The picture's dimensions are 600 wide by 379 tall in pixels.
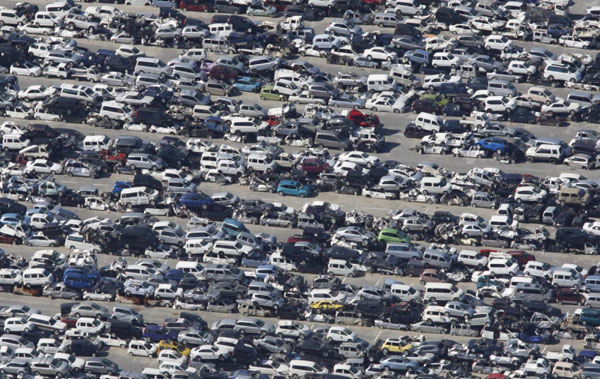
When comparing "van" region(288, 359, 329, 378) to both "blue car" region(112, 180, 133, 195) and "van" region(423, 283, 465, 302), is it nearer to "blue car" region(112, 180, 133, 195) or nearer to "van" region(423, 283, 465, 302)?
"van" region(423, 283, 465, 302)

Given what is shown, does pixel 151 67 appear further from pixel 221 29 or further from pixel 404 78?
pixel 404 78

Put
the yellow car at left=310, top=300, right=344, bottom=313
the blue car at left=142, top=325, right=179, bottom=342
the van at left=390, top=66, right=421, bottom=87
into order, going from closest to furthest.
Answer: the blue car at left=142, top=325, right=179, bottom=342 → the yellow car at left=310, top=300, right=344, bottom=313 → the van at left=390, top=66, right=421, bottom=87

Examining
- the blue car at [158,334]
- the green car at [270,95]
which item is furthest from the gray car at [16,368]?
the green car at [270,95]

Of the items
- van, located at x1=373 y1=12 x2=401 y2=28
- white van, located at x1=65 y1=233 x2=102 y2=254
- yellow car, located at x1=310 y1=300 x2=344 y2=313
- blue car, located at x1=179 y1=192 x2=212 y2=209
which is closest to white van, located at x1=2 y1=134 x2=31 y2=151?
white van, located at x1=65 y1=233 x2=102 y2=254

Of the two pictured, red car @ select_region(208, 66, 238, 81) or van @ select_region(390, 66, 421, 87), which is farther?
red car @ select_region(208, 66, 238, 81)

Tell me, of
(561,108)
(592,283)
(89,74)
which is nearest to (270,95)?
(89,74)

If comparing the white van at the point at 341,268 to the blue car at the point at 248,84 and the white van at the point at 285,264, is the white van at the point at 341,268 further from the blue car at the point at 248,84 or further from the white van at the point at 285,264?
the blue car at the point at 248,84
